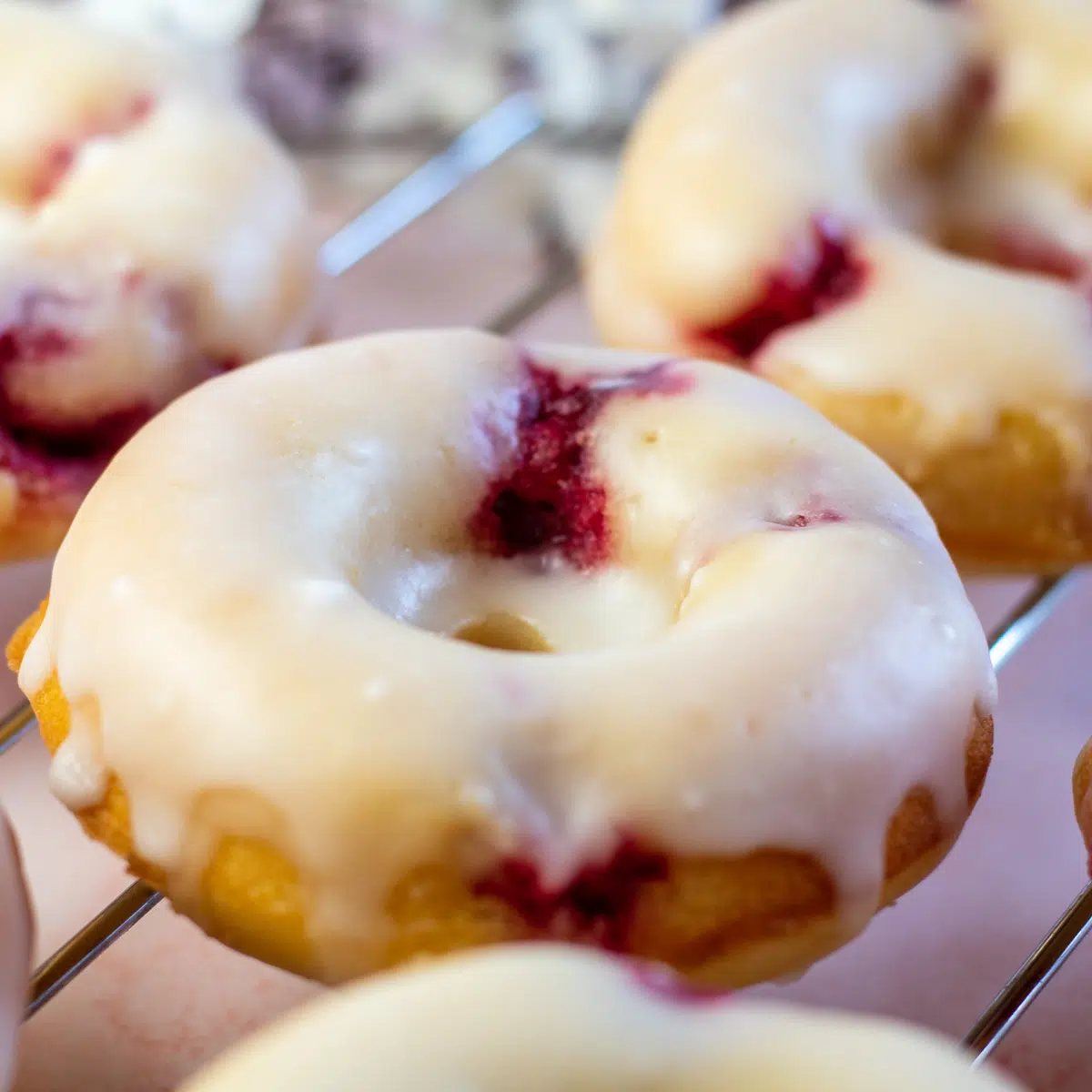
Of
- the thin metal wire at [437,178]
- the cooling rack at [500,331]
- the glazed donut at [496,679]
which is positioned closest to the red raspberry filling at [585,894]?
the glazed donut at [496,679]

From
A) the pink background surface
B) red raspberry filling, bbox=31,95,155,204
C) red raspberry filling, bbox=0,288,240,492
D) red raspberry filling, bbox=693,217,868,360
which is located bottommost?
the pink background surface

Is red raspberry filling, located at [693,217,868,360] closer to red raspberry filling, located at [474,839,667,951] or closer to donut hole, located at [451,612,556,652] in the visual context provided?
donut hole, located at [451,612,556,652]

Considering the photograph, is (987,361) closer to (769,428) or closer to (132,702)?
(769,428)

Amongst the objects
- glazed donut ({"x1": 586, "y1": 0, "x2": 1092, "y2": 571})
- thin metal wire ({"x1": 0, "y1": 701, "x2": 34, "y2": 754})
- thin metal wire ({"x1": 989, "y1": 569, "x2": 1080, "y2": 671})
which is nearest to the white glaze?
glazed donut ({"x1": 586, "y1": 0, "x2": 1092, "y2": 571})

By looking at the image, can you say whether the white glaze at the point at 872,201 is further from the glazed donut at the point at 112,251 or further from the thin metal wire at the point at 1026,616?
the glazed donut at the point at 112,251

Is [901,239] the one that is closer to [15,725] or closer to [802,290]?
[802,290]


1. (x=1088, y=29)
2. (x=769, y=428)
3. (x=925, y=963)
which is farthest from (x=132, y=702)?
(x=1088, y=29)
